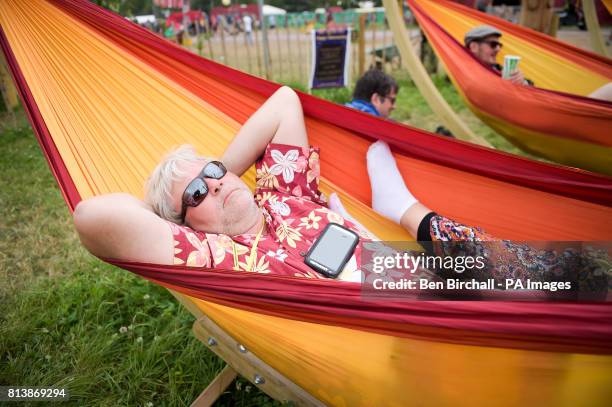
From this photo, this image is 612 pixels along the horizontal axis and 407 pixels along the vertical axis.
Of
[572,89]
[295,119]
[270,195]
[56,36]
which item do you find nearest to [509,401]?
[270,195]

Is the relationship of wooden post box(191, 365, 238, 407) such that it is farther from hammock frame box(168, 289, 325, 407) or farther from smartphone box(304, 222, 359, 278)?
smartphone box(304, 222, 359, 278)

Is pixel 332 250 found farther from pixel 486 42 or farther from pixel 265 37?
pixel 265 37

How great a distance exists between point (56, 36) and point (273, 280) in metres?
1.56

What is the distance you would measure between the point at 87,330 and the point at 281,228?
1.04m

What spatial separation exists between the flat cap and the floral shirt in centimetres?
220

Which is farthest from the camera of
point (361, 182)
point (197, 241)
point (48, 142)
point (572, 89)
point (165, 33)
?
point (165, 33)

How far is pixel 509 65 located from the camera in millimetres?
2832

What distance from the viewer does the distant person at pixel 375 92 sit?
2.69m

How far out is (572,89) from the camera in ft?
10.1

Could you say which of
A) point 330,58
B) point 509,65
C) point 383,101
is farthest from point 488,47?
point 330,58

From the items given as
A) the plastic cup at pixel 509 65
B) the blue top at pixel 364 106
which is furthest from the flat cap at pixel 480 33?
A: the blue top at pixel 364 106

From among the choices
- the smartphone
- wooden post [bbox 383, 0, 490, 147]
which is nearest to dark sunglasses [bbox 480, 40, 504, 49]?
wooden post [bbox 383, 0, 490, 147]

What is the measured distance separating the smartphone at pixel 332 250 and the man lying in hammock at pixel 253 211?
3cm

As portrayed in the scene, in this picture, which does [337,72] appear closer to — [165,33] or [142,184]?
[165,33]
